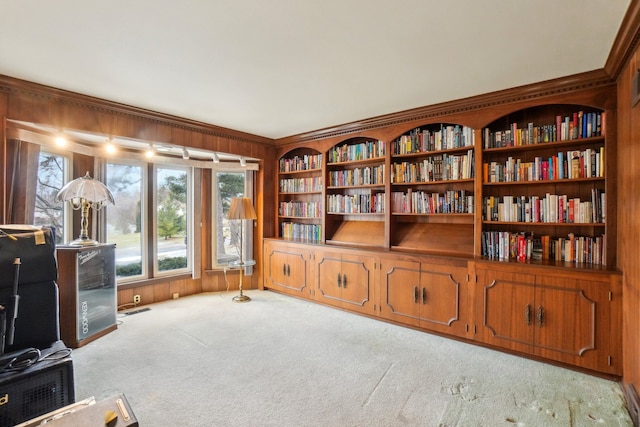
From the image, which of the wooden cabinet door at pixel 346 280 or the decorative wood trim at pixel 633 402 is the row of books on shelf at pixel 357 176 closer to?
the wooden cabinet door at pixel 346 280

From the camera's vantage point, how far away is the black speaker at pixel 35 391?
1.59 metres

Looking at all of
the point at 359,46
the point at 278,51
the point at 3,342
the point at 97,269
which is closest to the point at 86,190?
the point at 97,269

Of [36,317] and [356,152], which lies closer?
[36,317]

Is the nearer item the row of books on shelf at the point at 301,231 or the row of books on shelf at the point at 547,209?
the row of books on shelf at the point at 547,209

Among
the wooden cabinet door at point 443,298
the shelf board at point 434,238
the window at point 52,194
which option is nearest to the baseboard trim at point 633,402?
the wooden cabinet door at point 443,298

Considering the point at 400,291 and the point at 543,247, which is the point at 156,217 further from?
the point at 543,247

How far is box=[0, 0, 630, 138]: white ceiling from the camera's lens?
1.76 meters

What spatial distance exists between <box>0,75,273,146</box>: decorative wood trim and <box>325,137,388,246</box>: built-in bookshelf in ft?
5.07

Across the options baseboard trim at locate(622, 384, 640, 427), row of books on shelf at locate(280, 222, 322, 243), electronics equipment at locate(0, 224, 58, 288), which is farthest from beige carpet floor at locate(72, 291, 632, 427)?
row of books on shelf at locate(280, 222, 322, 243)

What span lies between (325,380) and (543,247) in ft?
7.69

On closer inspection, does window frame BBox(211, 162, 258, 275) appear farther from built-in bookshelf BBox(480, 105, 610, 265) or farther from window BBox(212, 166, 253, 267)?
built-in bookshelf BBox(480, 105, 610, 265)

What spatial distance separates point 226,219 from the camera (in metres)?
5.05

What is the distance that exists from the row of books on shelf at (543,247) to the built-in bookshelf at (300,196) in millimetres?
2240

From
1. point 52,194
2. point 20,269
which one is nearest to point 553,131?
point 20,269
